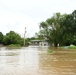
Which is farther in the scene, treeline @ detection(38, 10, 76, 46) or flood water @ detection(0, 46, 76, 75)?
treeline @ detection(38, 10, 76, 46)

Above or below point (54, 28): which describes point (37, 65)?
below

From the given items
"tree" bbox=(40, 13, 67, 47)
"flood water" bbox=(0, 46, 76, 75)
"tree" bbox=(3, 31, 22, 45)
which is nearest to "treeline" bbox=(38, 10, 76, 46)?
"tree" bbox=(40, 13, 67, 47)

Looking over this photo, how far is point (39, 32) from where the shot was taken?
78.9 meters

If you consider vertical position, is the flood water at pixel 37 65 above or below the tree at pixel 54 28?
below

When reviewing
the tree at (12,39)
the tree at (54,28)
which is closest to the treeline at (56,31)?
the tree at (54,28)

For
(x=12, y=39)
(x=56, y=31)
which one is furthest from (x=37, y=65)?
(x=12, y=39)

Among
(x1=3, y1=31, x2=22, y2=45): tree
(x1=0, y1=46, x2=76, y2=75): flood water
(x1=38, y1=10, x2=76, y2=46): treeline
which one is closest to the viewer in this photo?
(x1=0, y1=46, x2=76, y2=75): flood water

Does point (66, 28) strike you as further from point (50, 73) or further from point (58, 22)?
point (50, 73)

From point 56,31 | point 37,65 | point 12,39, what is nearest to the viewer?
point 37,65

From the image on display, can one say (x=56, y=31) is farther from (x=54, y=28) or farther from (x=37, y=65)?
(x=37, y=65)

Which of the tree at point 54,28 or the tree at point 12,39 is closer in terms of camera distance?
the tree at point 54,28

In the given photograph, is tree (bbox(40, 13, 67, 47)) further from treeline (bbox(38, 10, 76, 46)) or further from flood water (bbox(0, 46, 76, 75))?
flood water (bbox(0, 46, 76, 75))

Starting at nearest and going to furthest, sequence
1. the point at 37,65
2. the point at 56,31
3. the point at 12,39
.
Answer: the point at 37,65, the point at 56,31, the point at 12,39

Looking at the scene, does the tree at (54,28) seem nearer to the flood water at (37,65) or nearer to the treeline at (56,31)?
the treeline at (56,31)
